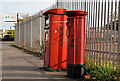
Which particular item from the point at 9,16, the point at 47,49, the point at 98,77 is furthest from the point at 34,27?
the point at 9,16

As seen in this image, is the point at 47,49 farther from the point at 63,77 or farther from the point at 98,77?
the point at 98,77

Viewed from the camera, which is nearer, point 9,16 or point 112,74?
point 112,74

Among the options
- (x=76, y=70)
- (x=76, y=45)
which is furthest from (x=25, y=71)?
(x=76, y=45)

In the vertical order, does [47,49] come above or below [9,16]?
below

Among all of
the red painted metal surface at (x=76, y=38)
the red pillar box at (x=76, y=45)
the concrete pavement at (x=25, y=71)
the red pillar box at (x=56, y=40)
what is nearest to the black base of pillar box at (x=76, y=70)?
the red pillar box at (x=76, y=45)

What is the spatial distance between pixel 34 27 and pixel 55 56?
786cm

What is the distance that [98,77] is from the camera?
5500mm

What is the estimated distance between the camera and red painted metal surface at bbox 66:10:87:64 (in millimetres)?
6062

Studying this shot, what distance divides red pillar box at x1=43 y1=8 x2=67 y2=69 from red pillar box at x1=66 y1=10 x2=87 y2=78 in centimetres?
114

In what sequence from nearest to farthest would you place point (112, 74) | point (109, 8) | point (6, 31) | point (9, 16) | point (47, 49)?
point (112, 74), point (109, 8), point (47, 49), point (9, 16), point (6, 31)

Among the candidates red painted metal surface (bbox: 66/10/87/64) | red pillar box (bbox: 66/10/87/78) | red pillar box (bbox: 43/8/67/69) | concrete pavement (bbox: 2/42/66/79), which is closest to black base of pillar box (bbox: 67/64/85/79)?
red pillar box (bbox: 66/10/87/78)

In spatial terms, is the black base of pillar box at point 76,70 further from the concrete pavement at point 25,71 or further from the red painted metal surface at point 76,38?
the concrete pavement at point 25,71

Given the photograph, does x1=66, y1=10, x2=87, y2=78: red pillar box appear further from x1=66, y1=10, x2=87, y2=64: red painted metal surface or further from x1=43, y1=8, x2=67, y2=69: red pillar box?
x1=43, y1=8, x2=67, y2=69: red pillar box

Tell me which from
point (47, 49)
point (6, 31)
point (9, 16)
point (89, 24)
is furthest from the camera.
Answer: point (6, 31)
